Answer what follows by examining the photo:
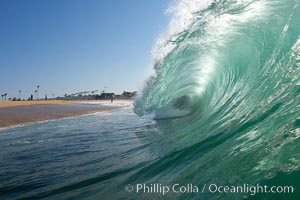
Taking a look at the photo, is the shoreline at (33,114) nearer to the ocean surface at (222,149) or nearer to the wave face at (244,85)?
the wave face at (244,85)

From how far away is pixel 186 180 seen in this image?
367cm

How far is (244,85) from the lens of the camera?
7.29 m

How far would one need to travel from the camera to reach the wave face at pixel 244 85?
3.43 metres

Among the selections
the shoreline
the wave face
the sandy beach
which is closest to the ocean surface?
the wave face

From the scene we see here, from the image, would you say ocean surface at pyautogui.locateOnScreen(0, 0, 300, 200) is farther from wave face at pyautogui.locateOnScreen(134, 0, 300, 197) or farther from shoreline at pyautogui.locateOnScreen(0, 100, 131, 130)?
shoreline at pyautogui.locateOnScreen(0, 100, 131, 130)

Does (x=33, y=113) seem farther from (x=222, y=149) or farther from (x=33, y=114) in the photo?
(x=222, y=149)

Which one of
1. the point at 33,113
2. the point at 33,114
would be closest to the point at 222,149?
the point at 33,114

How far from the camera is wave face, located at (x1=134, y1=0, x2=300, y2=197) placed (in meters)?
3.43

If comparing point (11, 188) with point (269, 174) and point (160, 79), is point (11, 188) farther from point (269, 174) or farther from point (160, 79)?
point (160, 79)

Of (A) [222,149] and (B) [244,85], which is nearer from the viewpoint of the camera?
(A) [222,149]

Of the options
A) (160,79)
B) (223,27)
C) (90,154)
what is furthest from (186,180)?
(160,79)

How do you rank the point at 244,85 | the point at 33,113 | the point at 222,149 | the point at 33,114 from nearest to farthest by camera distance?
1. the point at 222,149
2. the point at 244,85
3. the point at 33,114
4. the point at 33,113

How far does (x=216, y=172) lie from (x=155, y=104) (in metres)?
14.0

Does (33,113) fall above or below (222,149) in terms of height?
below
